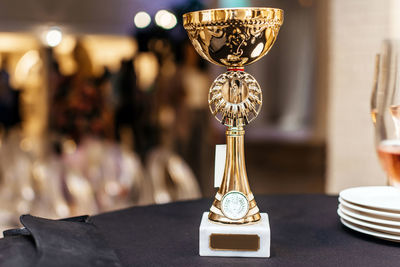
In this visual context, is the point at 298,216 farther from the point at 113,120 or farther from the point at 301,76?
the point at 301,76

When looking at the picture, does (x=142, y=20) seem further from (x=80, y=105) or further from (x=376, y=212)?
(x=376, y=212)

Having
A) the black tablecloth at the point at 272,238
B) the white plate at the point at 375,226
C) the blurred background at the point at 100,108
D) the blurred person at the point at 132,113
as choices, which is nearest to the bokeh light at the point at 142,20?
the blurred background at the point at 100,108

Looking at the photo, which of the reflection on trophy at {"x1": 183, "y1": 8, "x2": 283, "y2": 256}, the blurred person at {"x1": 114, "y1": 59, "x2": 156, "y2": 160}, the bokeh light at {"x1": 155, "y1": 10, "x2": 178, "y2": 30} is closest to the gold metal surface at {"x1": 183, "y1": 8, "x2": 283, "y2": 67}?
the reflection on trophy at {"x1": 183, "y1": 8, "x2": 283, "y2": 256}

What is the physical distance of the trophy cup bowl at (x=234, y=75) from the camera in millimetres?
823

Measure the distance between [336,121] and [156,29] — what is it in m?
1.83

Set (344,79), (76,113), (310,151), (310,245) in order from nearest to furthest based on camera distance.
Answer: (310,245)
(344,79)
(76,113)
(310,151)

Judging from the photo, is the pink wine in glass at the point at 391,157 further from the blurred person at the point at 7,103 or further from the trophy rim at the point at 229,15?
the blurred person at the point at 7,103

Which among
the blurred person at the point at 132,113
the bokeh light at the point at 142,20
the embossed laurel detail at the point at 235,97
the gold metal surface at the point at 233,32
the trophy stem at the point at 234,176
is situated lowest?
the blurred person at the point at 132,113

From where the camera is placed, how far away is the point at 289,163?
4457mm

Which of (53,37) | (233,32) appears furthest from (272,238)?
(53,37)

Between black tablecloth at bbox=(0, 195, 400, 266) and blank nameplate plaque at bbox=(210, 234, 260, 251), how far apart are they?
0.02m

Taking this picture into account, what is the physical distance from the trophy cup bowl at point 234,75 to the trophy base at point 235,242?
0.10 ft

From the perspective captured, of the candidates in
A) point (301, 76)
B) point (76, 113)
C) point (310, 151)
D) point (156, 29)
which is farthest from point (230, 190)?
point (301, 76)

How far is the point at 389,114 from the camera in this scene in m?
0.88
